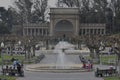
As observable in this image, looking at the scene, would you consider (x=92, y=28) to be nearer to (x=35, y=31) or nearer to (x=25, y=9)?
(x=35, y=31)

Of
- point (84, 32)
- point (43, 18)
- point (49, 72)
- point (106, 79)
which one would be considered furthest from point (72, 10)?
point (106, 79)

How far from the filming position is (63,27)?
118750 mm

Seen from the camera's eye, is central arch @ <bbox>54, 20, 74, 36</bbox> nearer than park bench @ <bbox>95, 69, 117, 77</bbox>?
No

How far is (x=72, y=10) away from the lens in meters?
121

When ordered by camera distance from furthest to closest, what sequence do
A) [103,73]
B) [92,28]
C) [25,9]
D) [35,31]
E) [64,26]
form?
[25,9] → [35,31] → [92,28] → [64,26] → [103,73]

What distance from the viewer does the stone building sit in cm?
11875

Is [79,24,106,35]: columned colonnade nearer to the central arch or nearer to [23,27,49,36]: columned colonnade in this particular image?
the central arch

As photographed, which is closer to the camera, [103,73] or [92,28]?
[103,73]

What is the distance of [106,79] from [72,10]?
281 ft

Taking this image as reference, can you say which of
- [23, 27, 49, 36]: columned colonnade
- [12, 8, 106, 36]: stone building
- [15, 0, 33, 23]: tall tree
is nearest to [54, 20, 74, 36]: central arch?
[12, 8, 106, 36]: stone building

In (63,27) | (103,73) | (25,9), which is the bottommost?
(63,27)

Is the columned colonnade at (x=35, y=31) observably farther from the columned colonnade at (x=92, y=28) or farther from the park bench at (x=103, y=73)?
the park bench at (x=103, y=73)

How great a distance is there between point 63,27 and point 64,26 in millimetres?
433

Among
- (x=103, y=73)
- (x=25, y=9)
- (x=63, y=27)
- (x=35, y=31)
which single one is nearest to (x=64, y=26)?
(x=63, y=27)
